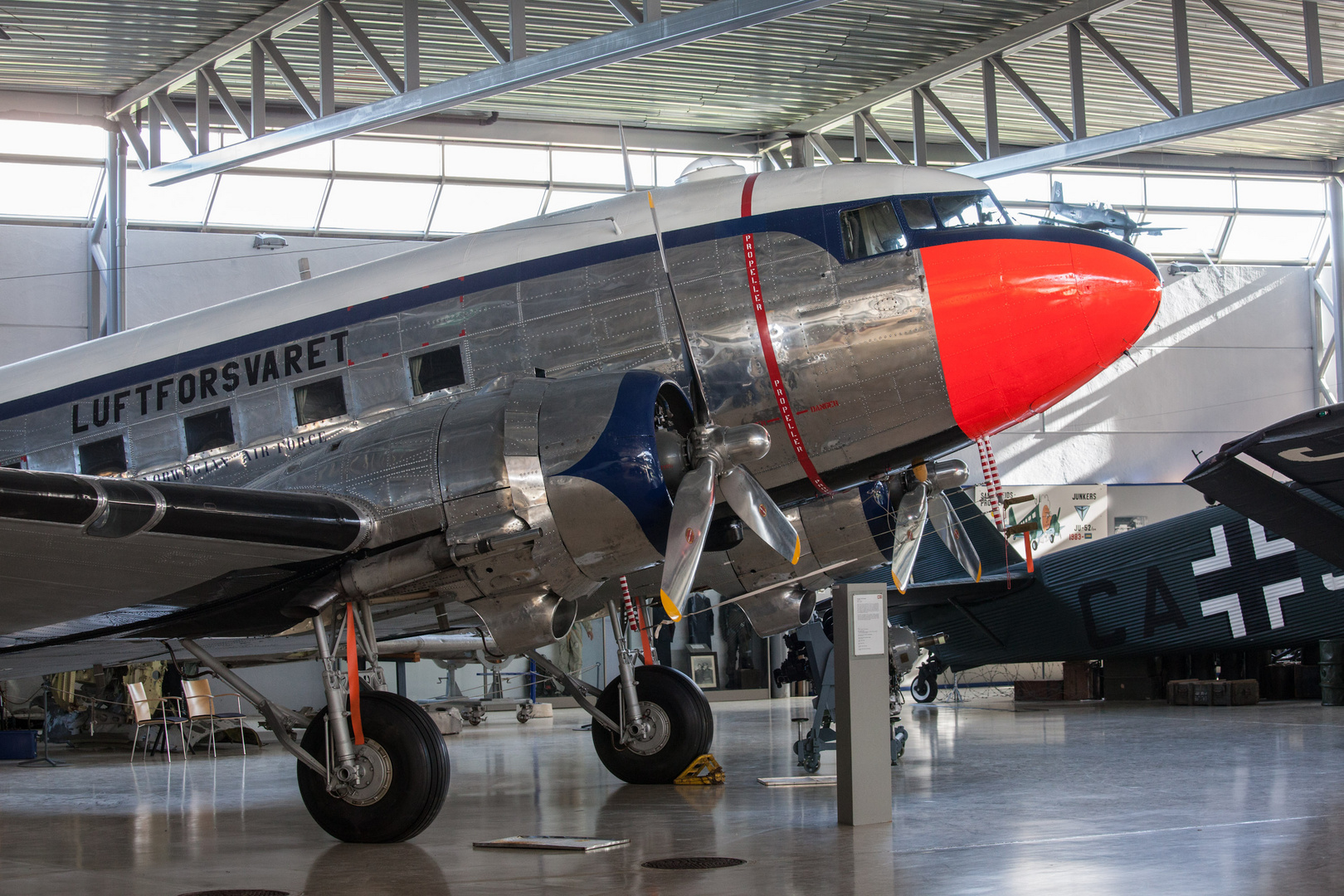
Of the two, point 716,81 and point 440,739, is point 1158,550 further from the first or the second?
point 440,739

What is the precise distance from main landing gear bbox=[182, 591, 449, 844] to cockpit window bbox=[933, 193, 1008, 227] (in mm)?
4859

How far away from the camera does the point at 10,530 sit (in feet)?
19.7

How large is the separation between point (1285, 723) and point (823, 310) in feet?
32.9

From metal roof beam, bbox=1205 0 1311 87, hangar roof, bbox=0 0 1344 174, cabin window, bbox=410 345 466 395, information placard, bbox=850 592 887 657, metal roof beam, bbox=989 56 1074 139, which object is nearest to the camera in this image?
information placard, bbox=850 592 887 657

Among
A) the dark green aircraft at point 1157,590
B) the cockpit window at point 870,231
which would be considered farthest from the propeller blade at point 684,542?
the dark green aircraft at point 1157,590

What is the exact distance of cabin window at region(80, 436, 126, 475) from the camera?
373 inches

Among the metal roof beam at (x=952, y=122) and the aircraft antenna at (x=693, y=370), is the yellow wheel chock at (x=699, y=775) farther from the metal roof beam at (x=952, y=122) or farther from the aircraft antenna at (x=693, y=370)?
the metal roof beam at (x=952, y=122)

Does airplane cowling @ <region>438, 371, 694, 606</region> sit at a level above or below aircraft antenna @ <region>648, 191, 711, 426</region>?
below

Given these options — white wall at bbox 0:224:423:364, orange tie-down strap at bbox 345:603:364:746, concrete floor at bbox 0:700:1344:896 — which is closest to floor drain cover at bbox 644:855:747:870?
concrete floor at bbox 0:700:1344:896

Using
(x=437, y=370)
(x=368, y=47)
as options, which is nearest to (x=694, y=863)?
(x=437, y=370)

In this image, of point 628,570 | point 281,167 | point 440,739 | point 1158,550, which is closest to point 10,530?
point 440,739

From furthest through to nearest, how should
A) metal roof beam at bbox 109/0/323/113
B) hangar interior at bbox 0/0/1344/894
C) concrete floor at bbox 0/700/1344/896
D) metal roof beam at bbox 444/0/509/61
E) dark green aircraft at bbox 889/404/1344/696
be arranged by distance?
metal roof beam at bbox 109/0/323/113 < metal roof beam at bbox 444/0/509/61 < dark green aircraft at bbox 889/404/1344/696 < hangar interior at bbox 0/0/1344/894 < concrete floor at bbox 0/700/1344/896

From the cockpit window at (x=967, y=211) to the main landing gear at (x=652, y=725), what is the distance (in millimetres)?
4416

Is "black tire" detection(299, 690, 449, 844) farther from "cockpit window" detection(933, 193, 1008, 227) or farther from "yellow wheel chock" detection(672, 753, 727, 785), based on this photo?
"cockpit window" detection(933, 193, 1008, 227)
